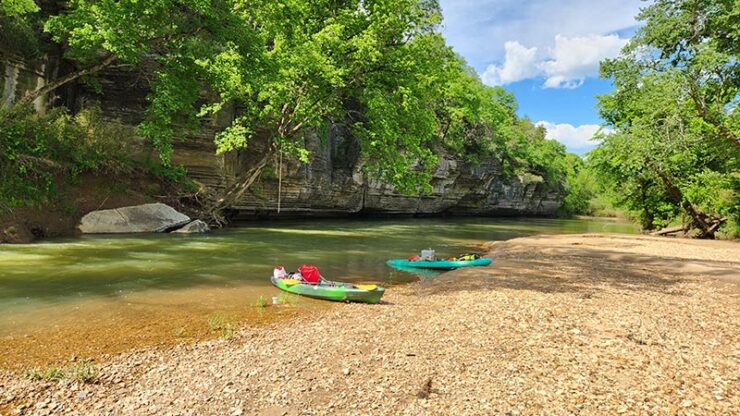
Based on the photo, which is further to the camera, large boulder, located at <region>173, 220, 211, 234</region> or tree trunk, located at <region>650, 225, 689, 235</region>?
tree trunk, located at <region>650, 225, 689, 235</region>

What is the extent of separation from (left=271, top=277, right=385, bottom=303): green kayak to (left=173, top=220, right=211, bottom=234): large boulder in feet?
41.5

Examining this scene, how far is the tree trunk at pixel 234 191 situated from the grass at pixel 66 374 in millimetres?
18807

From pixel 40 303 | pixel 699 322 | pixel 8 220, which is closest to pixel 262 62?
pixel 8 220

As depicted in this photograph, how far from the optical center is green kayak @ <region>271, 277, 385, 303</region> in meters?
8.50

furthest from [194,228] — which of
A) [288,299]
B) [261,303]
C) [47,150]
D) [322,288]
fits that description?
[261,303]

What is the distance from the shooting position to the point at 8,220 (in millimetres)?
14180

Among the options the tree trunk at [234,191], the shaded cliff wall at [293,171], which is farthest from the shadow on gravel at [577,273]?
the shaded cliff wall at [293,171]

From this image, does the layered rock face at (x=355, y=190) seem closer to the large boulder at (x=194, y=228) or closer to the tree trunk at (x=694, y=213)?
the large boulder at (x=194, y=228)

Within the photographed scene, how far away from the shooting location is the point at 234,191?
2428cm

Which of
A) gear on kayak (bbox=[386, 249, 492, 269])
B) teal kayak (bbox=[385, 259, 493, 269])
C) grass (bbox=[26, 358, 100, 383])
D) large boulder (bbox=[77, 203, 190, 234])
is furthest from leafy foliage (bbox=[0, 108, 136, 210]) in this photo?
teal kayak (bbox=[385, 259, 493, 269])

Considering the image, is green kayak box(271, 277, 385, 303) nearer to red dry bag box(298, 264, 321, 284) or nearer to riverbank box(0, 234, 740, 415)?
red dry bag box(298, 264, 321, 284)

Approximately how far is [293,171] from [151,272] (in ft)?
61.3

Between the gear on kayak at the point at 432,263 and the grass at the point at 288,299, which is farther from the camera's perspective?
the gear on kayak at the point at 432,263

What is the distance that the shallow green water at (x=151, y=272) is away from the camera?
7.26 m
